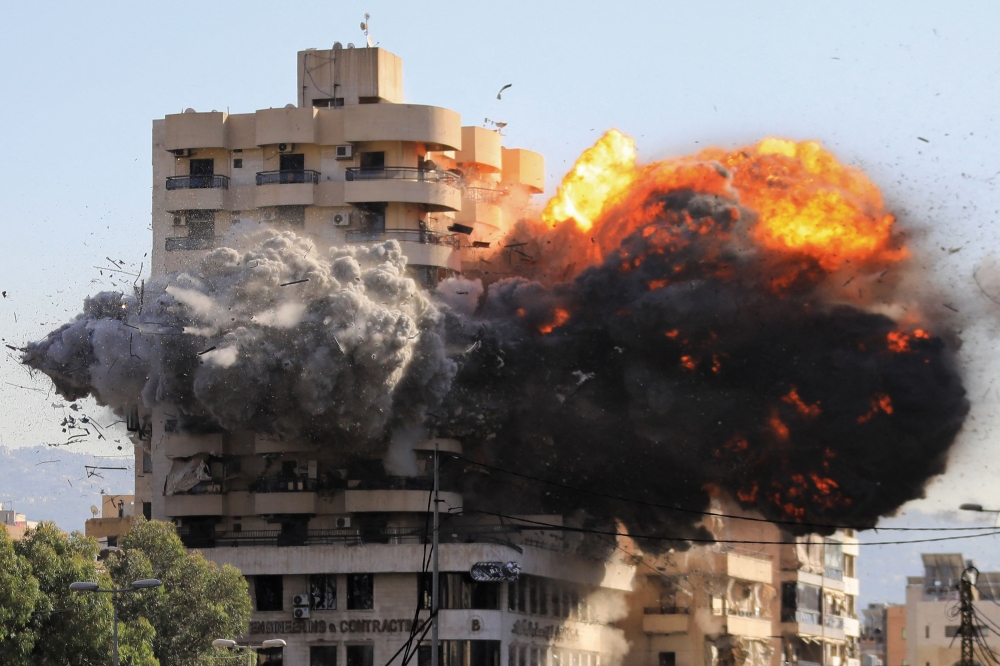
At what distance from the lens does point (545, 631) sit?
121188 mm

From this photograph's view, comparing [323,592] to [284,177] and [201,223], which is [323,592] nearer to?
[201,223]

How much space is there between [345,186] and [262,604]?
86.6 feet

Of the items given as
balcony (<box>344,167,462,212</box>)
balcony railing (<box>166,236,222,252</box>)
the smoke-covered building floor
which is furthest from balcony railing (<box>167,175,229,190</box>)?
balcony (<box>344,167,462,212</box>)

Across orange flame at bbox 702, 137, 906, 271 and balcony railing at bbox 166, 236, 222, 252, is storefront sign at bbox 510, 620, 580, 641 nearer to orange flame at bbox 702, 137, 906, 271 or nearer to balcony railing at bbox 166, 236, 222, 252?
orange flame at bbox 702, 137, 906, 271

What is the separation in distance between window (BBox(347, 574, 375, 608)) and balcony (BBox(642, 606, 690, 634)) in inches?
1053

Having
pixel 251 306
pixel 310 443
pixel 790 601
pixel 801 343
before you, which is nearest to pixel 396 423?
pixel 310 443

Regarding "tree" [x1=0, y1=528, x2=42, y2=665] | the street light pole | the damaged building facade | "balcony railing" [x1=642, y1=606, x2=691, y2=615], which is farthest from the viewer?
"balcony railing" [x1=642, y1=606, x2=691, y2=615]

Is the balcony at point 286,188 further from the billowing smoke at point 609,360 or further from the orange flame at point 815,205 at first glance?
the orange flame at point 815,205

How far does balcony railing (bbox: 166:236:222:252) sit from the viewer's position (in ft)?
403

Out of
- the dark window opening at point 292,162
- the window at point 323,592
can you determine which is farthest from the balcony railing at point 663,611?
the dark window opening at point 292,162

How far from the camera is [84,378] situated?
115m

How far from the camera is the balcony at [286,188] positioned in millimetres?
121750

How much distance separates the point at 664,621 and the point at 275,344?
40826 mm

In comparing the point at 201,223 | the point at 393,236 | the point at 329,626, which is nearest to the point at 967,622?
the point at 329,626
